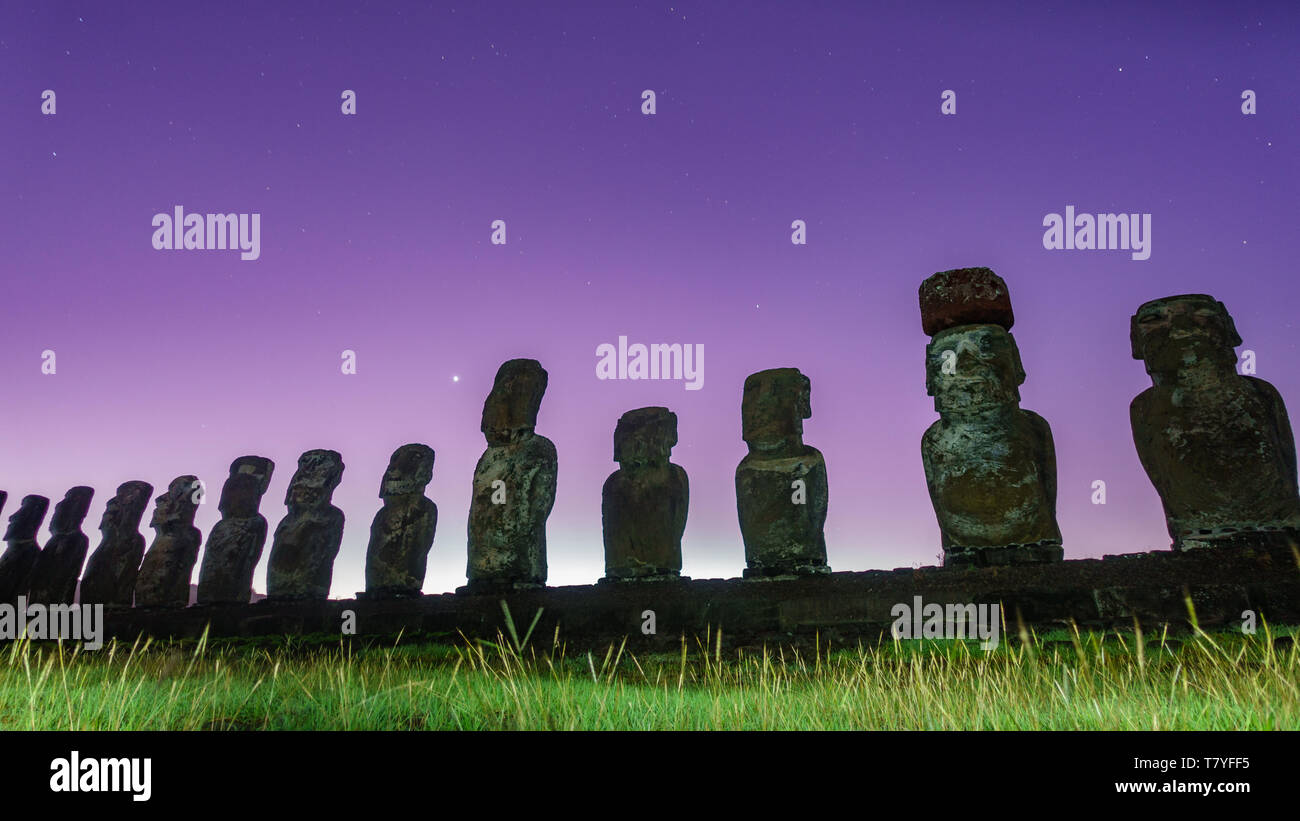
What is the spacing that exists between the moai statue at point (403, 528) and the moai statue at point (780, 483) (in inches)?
156

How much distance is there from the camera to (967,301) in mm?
7246

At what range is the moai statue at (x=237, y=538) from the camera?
10.7 metres

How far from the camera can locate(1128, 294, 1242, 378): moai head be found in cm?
643

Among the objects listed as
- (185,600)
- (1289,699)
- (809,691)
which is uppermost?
(1289,699)

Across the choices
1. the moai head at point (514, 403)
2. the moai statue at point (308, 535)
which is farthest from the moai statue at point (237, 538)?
the moai head at point (514, 403)

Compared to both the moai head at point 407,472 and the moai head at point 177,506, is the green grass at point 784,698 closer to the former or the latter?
the moai head at point 407,472

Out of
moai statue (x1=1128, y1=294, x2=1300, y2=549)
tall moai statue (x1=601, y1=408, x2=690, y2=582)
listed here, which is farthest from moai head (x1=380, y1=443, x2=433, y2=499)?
moai statue (x1=1128, y1=294, x2=1300, y2=549)

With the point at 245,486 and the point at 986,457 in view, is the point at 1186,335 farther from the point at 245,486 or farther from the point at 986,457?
the point at 245,486
